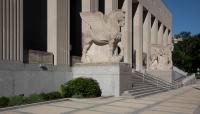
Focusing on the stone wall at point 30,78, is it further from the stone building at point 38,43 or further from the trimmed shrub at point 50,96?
the trimmed shrub at point 50,96

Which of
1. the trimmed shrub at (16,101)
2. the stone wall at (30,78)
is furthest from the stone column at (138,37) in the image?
the trimmed shrub at (16,101)

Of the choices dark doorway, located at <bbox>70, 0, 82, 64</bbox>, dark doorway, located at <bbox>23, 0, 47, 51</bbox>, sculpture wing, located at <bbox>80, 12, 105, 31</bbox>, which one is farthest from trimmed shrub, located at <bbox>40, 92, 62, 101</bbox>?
dark doorway, located at <bbox>70, 0, 82, 64</bbox>

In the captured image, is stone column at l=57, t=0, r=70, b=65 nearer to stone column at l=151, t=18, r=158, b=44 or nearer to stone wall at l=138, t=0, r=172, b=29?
stone wall at l=138, t=0, r=172, b=29

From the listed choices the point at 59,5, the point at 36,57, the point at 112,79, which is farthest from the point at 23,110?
the point at 59,5

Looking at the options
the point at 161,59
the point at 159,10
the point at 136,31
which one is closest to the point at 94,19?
the point at 136,31

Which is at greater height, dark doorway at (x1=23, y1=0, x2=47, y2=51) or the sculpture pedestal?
dark doorway at (x1=23, y1=0, x2=47, y2=51)

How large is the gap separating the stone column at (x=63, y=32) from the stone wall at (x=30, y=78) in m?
0.66

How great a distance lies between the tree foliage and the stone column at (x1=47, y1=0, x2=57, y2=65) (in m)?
62.2

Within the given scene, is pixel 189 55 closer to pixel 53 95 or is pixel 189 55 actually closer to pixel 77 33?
pixel 77 33

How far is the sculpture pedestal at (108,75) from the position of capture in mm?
18984

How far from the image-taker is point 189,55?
79.2 meters

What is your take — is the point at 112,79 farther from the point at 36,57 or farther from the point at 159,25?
the point at 159,25

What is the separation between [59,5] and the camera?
65.3ft

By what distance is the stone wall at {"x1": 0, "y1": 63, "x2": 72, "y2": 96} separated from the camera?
48.6 ft
